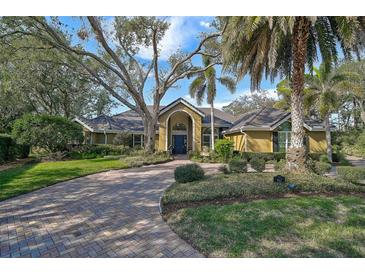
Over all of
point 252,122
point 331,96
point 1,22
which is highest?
point 1,22

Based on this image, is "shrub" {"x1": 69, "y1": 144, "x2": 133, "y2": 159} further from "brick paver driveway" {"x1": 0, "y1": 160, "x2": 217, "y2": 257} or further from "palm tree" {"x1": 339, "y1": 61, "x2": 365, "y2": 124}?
"palm tree" {"x1": 339, "y1": 61, "x2": 365, "y2": 124}

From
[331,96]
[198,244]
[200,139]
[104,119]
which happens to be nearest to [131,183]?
[198,244]

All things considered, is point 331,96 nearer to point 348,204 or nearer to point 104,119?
point 348,204

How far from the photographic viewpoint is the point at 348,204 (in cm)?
673

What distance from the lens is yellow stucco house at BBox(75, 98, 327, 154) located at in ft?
66.3

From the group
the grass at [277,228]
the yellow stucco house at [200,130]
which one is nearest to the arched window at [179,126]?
the yellow stucco house at [200,130]

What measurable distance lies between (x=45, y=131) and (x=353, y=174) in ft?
67.5

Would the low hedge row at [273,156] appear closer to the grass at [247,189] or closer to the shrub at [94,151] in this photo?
the grass at [247,189]

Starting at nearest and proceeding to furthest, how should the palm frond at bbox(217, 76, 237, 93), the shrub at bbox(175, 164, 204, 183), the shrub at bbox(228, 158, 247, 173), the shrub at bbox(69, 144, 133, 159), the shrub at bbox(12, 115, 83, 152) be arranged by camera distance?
1. the shrub at bbox(175, 164, 204, 183)
2. the shrub at bbox(228, 158, 247, 173)
3. the shrub at bbox(12, 115, 83, 152)
4. the shrub at bbox(69, 144, 133, 159)
5. the palm frond at bbox(217, 76, 237, 93)

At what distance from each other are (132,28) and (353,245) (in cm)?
2045

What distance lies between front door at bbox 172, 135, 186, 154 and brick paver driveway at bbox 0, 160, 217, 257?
1701cm

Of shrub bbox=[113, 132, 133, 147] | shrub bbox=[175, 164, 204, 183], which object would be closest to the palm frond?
shrub bbox=[113, 132, 133, 147]

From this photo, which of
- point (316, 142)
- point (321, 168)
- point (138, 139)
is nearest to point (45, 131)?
point (138, 139)

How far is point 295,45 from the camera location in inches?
400
